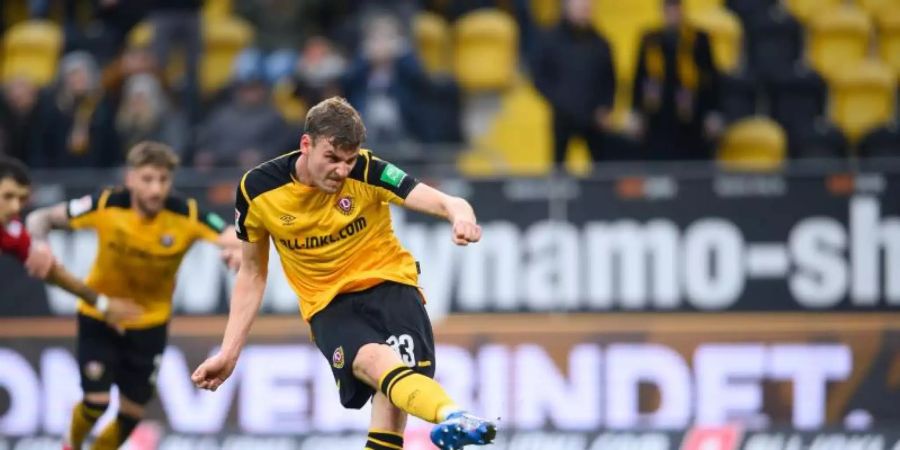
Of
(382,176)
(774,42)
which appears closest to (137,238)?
(382,176)

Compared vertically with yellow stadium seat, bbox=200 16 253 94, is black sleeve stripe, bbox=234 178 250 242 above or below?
below

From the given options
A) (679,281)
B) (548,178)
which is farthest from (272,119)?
(679,281)

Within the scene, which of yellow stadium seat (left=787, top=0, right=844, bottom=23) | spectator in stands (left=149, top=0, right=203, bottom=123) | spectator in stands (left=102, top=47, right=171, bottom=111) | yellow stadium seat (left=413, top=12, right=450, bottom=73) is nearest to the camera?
spectator in stands (left=102, top=47, right=171, bottom=111)

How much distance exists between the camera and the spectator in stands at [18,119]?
1625 centimetres

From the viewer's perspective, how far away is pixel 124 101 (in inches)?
646

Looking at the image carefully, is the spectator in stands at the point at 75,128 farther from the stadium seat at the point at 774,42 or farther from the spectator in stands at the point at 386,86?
the stadium seat at the point at 774,42

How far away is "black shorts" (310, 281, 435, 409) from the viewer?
29.4 ft

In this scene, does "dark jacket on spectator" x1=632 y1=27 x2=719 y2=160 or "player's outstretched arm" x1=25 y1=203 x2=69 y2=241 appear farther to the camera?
"dark jacket on spectator" x1=632 y1=27 x2=719 y2=160

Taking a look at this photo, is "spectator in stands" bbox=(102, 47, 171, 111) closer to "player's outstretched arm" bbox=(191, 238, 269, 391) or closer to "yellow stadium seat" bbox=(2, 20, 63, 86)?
"yellow stadium seat" bbox=(2, 20, 63, 86)

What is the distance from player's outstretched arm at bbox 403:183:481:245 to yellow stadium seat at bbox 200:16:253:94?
9.05 metres

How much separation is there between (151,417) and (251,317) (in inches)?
187

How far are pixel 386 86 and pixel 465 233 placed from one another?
25.6 feet

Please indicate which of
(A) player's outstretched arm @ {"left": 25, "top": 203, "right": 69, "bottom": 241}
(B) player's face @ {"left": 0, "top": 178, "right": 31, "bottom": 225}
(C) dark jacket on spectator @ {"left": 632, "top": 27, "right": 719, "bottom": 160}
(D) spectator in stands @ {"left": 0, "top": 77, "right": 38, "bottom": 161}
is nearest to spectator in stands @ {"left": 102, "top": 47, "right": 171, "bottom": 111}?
(D) spectator in stands @ {"left": 0, "top": 77, "right": 38, "bottom": 161}

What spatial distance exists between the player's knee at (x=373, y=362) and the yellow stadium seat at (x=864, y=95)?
8.99 meters
